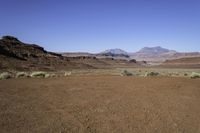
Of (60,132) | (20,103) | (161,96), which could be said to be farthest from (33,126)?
(161,96)

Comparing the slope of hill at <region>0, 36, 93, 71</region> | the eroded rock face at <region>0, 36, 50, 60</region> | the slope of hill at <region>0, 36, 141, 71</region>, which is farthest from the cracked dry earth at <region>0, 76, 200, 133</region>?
the eroded rock face at <region>0, 36, 50, 60</region>

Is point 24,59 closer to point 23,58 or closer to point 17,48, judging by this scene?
point 23,58

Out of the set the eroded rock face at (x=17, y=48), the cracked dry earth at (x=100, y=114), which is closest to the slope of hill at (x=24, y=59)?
the eroded rock face at (x=17, y=48)

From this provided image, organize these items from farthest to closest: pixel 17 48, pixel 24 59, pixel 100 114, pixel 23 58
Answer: pixel 17 48 → pixel 23 58 → pixel 24 59 → pixel 100 114

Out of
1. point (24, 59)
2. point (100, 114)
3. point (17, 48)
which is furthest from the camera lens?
point (17, 48)

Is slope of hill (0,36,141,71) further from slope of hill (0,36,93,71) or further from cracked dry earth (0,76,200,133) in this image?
cracked dry earth (0,76,200,133)

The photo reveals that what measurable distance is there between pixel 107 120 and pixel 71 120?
49.1 inches

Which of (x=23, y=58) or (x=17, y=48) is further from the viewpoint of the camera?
(x=17, y=48)

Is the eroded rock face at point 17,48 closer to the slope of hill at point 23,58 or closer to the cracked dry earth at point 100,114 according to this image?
the slope of hill at point 23,58

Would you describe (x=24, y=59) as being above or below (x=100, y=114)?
above

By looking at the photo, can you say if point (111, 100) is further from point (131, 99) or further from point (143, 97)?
point (143, 97)

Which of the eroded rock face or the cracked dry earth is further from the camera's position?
the eroded rock face

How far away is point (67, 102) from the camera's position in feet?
40.3

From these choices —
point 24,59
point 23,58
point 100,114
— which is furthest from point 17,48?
point 100,114
